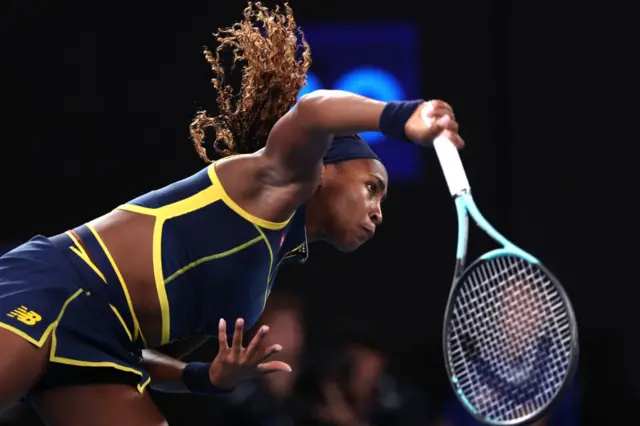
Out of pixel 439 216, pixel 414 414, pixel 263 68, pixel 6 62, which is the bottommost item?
pixel 414 414

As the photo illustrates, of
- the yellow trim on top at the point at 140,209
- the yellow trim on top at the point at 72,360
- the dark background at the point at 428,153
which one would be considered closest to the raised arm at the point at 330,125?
the yellow trim on top at the point at 140,209

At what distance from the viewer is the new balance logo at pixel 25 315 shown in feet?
8.70

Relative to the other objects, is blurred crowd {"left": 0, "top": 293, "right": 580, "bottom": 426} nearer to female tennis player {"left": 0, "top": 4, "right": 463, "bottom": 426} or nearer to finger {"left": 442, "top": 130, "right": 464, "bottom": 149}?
female tennis player {"left": 0, "top": 4, "right": 463, "bottom": 426}

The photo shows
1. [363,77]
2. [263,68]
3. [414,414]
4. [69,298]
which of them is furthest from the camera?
[363,77]

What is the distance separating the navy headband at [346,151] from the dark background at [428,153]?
2797 millimetres

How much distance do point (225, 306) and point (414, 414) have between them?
2474mm

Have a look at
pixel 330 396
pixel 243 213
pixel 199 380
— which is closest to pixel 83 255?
pixel 243 213

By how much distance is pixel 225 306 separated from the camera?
2895 millimetres

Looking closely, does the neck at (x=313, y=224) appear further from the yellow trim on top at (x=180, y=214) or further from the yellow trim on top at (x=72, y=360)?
the yellow trim on top at (x=72, y=360)

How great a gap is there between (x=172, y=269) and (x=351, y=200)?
0.51 m

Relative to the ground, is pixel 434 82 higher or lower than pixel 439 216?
higher

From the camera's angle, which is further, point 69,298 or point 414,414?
point 414,414

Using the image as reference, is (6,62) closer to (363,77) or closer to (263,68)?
(363,77)

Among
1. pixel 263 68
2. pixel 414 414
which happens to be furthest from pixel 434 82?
pixel 263 68
